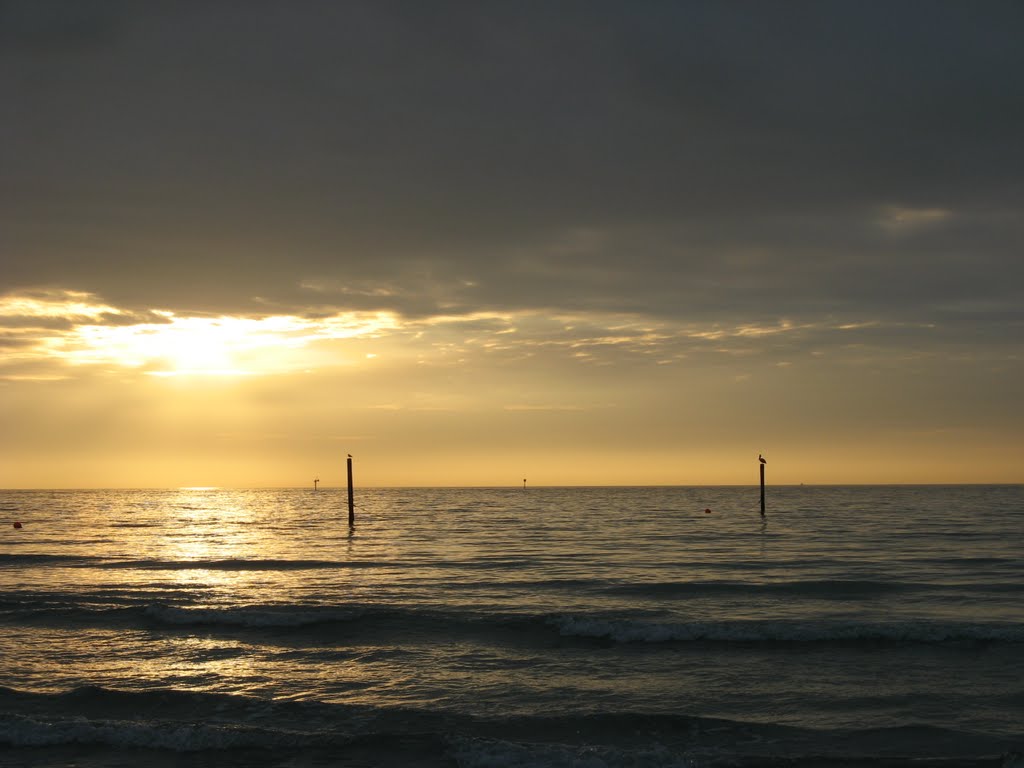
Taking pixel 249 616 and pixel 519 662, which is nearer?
pixel 519 662

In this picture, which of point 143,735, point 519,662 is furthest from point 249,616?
point 143,735

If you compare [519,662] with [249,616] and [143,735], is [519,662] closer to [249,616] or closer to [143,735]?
[143,735]

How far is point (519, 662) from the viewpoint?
68.6 ft

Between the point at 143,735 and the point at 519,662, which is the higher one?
the point at 143,735

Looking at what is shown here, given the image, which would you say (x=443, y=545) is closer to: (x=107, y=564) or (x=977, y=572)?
(x=107, y=564)

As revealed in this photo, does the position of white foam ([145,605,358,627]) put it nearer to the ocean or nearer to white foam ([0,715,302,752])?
the ocean

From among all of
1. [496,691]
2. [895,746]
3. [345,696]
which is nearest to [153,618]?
[345,696]

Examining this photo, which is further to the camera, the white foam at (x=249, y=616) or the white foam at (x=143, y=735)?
the white foam at (x=249, y=616)

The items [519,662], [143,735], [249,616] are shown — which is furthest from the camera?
[249,616]

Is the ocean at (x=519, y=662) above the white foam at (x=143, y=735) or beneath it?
beneath

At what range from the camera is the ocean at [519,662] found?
48.5 feet

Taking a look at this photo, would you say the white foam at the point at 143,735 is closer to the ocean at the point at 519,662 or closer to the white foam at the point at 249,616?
the ocean at the point at 519,662

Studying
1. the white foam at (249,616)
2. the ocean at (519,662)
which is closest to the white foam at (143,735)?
the ocean at (519,662)

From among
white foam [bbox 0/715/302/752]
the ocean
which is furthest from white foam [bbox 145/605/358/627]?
white foam [bbox 0/715/302/752]
